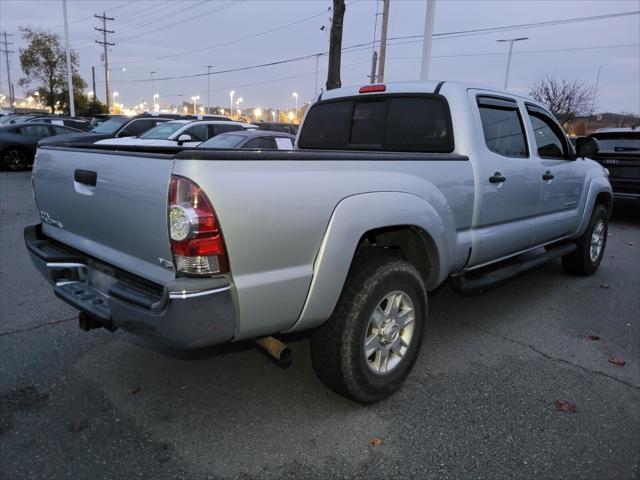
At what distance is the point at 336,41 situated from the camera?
46.2 feet

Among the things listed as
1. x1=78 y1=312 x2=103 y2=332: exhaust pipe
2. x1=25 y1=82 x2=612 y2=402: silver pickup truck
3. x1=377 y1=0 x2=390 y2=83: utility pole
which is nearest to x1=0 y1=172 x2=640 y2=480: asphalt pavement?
x1=25 y1=82 x2=612 y2=402: silver pickup truck

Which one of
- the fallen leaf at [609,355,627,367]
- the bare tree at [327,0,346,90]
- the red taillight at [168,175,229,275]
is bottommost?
the fallen leaf at [609,355,627,367]

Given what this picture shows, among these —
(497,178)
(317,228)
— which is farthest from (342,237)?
(497,178)

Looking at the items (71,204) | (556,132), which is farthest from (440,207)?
(556,132)

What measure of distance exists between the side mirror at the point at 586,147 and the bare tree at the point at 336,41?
32.2 feet

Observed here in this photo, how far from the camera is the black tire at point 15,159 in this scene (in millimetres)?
15219

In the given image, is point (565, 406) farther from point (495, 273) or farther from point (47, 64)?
point (47, 64)

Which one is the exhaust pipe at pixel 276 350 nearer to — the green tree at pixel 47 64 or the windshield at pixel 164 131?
the windshield at pixel 164 131

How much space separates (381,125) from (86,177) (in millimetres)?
2400

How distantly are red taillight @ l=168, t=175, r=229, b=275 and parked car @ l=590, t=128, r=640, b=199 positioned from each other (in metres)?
9.85

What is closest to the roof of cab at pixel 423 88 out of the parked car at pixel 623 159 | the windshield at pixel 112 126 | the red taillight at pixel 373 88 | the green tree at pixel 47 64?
the red taillight at pixel 373 88

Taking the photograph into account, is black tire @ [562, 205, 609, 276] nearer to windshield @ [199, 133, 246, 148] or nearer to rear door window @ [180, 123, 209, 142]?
windshield @ [199, 133, 246, 148]

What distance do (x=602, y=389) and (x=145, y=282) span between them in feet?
9.86

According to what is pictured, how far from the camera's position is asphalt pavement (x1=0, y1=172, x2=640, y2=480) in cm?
244
